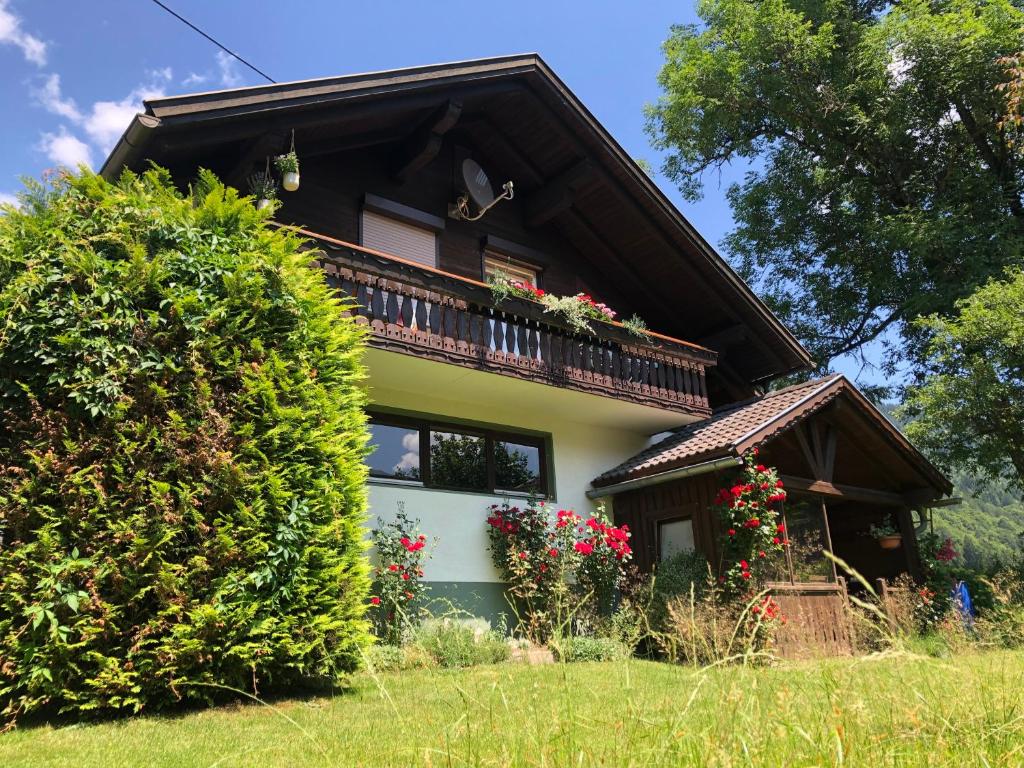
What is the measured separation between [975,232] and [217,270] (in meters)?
17.4

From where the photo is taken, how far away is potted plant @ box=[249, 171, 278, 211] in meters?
8.57

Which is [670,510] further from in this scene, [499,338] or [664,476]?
[499,338]

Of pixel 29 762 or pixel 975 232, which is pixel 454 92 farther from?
pixel 975 232

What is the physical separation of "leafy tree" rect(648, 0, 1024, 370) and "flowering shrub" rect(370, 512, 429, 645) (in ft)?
47.4

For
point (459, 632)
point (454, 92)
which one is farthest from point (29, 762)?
point (454, 92)

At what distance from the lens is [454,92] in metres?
10.6

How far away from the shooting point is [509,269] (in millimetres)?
12664

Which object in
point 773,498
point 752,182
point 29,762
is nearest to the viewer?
point 29,762

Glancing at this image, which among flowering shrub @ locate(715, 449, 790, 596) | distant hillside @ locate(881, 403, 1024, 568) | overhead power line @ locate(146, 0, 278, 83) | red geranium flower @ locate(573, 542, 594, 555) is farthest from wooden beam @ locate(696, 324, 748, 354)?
distant hillside @ locate(881, 403, 1024, 568)

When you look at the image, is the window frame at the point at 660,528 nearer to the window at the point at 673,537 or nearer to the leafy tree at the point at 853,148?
the window at the point at 673,537

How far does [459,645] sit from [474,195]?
7.03 metres

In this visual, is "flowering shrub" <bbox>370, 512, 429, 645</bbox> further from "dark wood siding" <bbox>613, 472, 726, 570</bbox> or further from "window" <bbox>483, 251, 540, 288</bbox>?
"window" <bbox>483, 251, 540, 288</bbox>

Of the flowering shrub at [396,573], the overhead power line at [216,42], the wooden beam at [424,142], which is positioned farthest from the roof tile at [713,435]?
the overhead power line at [216,42]

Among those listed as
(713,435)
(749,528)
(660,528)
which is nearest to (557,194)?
(713,435)
